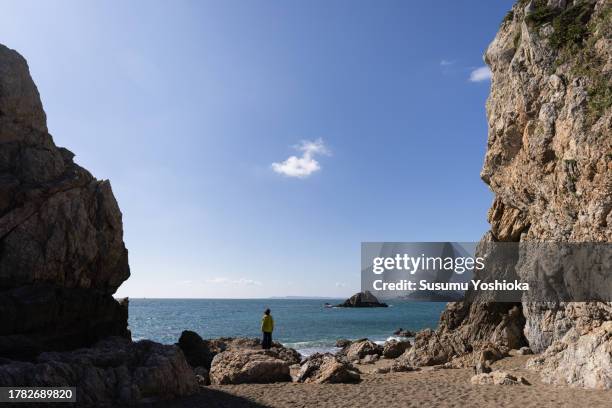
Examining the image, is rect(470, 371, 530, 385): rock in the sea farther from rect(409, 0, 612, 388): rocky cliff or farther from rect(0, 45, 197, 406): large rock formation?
rect(0, 45, 197, 406): large rock formation

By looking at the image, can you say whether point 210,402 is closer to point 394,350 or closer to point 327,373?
point 327,373

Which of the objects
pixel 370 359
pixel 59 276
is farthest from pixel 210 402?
pixel 370 359

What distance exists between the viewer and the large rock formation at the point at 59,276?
44.9 ft

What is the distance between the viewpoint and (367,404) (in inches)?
543

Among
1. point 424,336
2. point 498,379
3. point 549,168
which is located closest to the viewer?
point 498,379

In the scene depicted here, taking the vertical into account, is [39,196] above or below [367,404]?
above

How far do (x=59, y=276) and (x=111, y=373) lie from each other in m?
6.46

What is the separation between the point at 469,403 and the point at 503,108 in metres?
18.7

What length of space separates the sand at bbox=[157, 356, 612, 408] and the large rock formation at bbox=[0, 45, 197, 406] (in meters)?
1.87

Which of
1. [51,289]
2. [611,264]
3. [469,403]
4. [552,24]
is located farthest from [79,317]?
[552,24]

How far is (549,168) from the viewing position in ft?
73.0

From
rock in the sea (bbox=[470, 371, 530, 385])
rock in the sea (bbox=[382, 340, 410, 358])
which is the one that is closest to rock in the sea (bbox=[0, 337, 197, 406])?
rock in the sea (bbox=[470, 371, 530, 385])

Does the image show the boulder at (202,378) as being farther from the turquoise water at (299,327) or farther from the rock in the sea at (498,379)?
the turquoise water at (299,327)

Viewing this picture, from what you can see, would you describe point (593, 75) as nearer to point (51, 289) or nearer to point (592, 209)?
point (592, 209)
